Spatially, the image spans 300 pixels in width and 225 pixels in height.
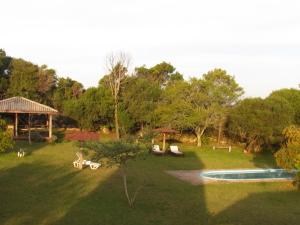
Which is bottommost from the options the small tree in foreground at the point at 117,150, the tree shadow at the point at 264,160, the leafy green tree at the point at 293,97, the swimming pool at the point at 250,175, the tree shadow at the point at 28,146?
the swimming pool at the point at 250,175

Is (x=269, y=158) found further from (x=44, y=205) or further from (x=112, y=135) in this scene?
(x=44, y=205)

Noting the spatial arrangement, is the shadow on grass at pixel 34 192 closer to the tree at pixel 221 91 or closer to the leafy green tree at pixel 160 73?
the tree at pixel 221 91

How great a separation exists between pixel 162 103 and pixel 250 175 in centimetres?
1624

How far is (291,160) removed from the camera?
16.7 m

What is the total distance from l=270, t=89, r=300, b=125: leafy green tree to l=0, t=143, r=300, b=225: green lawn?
15.2m

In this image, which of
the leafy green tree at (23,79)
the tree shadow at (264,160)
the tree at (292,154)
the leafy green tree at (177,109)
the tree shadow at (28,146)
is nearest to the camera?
the tree at (292,154)

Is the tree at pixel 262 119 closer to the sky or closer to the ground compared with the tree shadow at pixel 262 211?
closer to the sky

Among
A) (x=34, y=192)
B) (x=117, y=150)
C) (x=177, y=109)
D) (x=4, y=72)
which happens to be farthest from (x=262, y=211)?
(x=4, y=72)

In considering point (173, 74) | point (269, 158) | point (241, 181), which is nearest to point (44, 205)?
point (241, 181)

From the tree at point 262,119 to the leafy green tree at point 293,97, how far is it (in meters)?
2.64

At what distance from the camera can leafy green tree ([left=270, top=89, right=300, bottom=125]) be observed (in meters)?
31.6

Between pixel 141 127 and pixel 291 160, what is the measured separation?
21340 mm

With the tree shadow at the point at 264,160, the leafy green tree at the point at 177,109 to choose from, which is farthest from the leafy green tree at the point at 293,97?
the leafy green tree at the point at 177,109

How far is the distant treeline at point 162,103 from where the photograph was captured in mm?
28750
